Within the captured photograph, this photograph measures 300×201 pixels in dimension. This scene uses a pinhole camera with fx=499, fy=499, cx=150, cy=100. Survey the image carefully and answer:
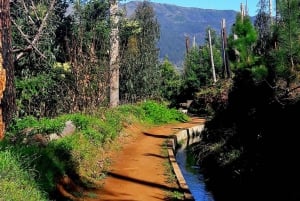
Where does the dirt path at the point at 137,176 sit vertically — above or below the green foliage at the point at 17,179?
below

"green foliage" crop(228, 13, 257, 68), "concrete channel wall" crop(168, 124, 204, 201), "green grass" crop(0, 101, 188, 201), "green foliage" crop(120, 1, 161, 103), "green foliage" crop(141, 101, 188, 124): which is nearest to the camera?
"green grass" crop(0, 101, 188, 201)

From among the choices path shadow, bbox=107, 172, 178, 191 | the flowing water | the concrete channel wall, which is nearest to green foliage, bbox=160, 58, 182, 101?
the concrete channel wall

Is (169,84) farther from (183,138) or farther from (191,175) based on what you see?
(191,175)

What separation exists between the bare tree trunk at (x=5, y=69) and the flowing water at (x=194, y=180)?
4.75 metres

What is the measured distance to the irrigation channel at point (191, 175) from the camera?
12.1 meters

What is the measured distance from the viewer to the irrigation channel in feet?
39.6

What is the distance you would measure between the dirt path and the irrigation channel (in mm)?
855

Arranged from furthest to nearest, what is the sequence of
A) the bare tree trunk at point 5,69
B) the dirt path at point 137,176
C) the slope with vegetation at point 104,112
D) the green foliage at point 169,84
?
the green foliage at point 169,84, the bare tree trunk at point 5,69, the dirt path at point 137,176, the slope with vegetation at point 104,112

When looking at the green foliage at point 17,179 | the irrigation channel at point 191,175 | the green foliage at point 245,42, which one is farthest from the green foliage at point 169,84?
the green foliage at point 17,179

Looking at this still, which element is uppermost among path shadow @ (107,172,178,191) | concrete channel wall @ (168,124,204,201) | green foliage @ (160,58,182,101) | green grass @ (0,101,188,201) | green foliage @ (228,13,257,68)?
green foliage @ (228,13,257,68)

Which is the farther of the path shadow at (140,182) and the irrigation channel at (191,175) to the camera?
the irrigation channel at (191,175)

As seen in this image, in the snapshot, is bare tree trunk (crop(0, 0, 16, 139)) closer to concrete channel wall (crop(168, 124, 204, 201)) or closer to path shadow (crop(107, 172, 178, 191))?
path shadow (crop(107, 172, 178, 191))

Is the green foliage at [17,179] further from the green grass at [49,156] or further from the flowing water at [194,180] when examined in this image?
the flowing water at [194,180]

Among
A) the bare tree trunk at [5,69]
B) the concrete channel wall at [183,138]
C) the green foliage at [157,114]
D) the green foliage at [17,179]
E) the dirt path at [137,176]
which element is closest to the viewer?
the green foliage at [17,179]
